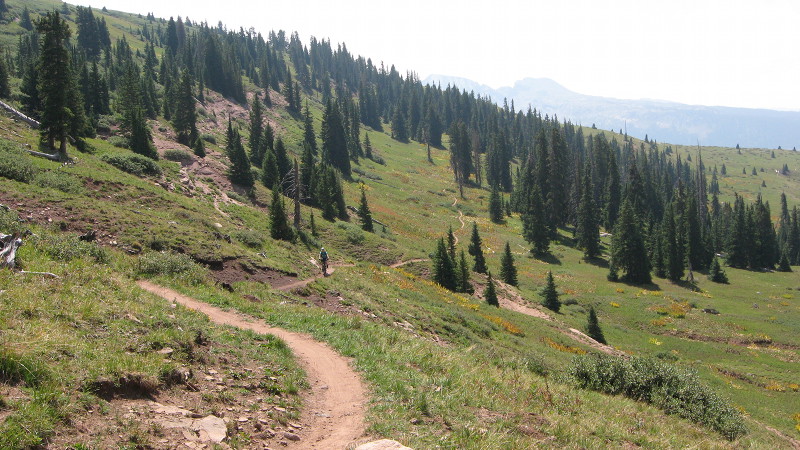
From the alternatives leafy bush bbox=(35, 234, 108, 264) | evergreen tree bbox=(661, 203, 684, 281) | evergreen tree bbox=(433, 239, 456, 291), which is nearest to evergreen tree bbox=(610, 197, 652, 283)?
evergreen tree bbox=(661, 203, 684, 281)

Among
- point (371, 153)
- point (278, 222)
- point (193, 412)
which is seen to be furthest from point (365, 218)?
point (371, 153)

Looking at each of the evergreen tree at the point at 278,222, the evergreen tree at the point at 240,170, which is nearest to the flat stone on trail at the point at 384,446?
the evergreen tree at the point at 278,222

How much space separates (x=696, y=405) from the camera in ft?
50.1

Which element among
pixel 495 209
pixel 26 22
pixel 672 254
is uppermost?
pixel 26 22

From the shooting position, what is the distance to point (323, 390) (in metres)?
10.8

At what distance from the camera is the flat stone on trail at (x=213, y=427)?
7.34 metres

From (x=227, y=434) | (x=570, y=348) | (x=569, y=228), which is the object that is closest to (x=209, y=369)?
(x=227, y=434)

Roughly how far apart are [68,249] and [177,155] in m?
43.3

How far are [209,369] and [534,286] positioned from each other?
52815 millimetres

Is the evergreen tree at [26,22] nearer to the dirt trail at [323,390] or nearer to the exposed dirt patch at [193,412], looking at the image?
the dirt trail at [323,390]

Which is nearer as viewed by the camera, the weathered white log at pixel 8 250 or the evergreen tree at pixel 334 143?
the weathered white log at pixel 8 250

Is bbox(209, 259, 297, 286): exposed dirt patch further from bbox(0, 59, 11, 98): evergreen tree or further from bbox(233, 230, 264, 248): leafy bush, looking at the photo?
bbox(0, 59, 11, 98): evergreen tree

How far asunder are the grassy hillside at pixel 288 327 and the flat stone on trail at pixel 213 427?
1.15 ft

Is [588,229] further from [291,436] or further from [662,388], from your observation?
[291,436]
